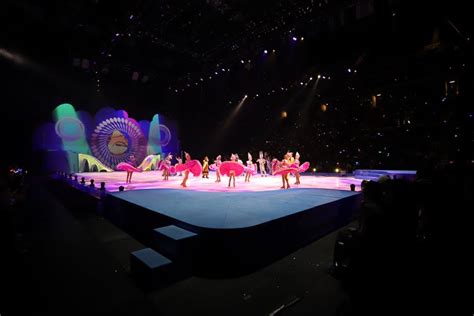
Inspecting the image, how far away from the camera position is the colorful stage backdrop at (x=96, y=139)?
12008 millimetres

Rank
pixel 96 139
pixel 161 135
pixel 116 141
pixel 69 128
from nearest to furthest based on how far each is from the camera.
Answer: pixel 69 128 → pixel 96 139 → pixel 116 141 → pixel 161 135

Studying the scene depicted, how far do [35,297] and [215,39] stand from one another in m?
8.57

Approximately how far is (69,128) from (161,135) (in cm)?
492

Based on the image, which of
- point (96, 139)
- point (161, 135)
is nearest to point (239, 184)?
point (96, 139)

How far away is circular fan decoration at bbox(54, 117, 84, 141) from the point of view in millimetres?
12125

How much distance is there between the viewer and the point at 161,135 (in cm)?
1568

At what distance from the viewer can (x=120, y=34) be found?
7738mm

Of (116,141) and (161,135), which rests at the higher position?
(161,135)

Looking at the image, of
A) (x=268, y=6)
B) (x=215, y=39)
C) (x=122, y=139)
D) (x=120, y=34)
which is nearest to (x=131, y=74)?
(x=122, y=139)

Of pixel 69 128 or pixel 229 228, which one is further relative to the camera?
pixel 69 128

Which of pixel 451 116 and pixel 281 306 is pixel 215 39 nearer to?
pixel 451 116

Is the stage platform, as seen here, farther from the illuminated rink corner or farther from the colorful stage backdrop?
the colorful stage backdrop

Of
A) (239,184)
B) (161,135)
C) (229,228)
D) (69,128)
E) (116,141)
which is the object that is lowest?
(239,184)

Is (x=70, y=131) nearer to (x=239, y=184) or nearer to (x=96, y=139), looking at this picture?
(x=96, y=139)
